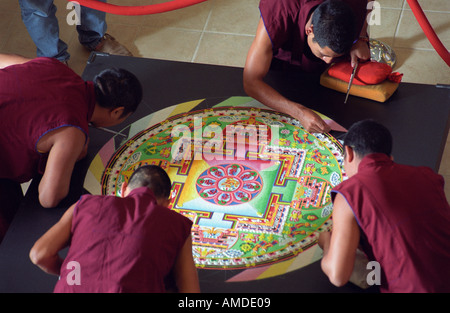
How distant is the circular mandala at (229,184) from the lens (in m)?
2.47

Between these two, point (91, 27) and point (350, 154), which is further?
point (91, 27)

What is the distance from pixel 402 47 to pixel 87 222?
284cm

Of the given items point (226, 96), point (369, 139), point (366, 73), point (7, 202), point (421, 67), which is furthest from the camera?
point (421, 67)

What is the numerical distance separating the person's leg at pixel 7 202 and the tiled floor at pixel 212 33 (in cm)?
153

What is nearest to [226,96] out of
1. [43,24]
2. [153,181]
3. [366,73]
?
[366,73]

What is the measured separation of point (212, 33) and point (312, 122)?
72.6 inches

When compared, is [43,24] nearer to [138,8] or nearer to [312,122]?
[138,8]

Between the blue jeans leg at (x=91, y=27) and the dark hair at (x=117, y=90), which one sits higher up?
the dark hair at (x=117, y=90)

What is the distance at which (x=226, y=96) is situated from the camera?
2928 mm

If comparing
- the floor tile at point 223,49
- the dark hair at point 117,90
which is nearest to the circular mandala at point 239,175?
the dark hair at point 117,90

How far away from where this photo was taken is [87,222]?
2.01 m

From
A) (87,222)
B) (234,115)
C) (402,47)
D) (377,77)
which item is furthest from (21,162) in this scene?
(402,47)

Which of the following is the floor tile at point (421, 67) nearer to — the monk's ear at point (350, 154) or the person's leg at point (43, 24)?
the monk's ear at point (350, 154)
